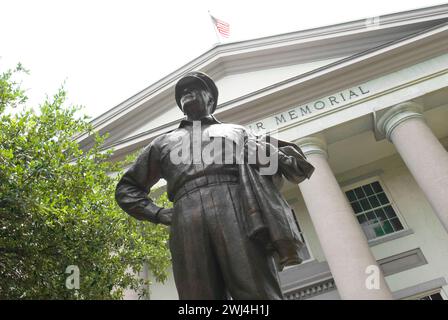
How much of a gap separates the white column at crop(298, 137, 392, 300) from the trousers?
7413mm

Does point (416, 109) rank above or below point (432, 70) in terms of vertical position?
below

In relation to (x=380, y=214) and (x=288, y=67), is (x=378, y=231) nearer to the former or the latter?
(x=380, y=214)

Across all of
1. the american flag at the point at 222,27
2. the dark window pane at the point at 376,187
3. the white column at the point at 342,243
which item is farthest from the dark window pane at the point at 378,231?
the american flag at the point at 222,27

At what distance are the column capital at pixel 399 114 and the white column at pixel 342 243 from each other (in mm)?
2374

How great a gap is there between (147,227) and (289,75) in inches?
332

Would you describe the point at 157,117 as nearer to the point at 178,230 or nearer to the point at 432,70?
the point at 432,70

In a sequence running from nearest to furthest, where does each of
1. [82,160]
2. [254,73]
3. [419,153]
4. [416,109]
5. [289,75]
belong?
1. [82,160]
2. [419,153]
3. [416,109]
4. [289,75]
5. [254,73]

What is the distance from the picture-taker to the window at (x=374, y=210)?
1349 cm

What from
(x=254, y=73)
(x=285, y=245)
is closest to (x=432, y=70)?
(x=254, y=73)

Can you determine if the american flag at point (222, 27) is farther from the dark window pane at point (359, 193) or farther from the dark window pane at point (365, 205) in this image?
the dark window pane at point (365, 205)

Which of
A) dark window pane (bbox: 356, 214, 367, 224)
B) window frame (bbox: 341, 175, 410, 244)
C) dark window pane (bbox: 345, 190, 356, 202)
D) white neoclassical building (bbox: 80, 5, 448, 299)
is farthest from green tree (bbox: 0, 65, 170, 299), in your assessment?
dark window pane (bbox: 345, 190, 356, 202)

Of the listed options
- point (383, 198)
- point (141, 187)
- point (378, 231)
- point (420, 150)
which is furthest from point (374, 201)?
point (141, 187)

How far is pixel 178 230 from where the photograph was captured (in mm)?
2268

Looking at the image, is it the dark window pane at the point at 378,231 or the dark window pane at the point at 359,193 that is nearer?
the dark window pane at the point at 378,231
